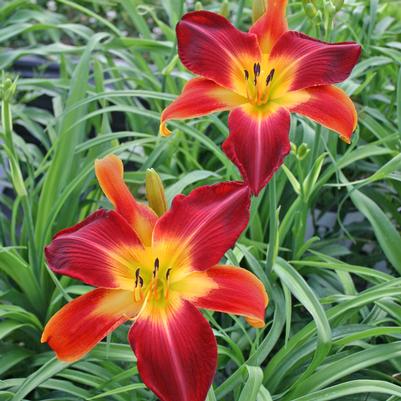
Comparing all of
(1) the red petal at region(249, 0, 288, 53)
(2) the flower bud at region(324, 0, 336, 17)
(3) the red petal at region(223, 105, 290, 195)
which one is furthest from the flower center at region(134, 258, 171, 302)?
(2) the flower bud at region(324, 0, 336, 17)

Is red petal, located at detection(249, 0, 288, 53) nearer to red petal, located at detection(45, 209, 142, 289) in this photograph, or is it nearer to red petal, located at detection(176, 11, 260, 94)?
red petal, located at detection(176, 11, 260, 94)

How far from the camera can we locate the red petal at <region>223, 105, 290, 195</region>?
72 cm

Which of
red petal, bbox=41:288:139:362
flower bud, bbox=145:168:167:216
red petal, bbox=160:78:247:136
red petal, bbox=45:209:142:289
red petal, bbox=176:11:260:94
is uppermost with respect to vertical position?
red petal, bbox=176:11:260:94

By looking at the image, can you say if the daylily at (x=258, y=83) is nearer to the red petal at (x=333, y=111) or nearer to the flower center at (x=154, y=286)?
the red petal at (x=333, y=111)

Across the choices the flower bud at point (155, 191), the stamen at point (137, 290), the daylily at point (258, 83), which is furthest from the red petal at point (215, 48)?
the stamen at point (137, 290)

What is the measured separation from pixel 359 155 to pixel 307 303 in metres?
0.39

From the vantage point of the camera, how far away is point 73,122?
1.32 metres

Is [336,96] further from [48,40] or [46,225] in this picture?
[48,40]

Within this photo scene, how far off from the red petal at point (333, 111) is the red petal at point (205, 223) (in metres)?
0.13

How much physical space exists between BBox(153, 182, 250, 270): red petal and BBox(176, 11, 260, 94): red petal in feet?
0.50

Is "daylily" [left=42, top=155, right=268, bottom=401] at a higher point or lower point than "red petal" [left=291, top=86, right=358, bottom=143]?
lower

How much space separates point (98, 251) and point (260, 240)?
0.57 metres

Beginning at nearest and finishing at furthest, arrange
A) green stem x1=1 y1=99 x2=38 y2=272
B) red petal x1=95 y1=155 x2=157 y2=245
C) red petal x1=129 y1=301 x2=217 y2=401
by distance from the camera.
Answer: red petal x1=129 y1=301 x2=217 y2=401 → red petal x1=95 y1=155 x2=157 y2=245 → green stem x1=1 y1=99 x2=38 y2=272

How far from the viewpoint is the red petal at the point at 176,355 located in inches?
25.5
